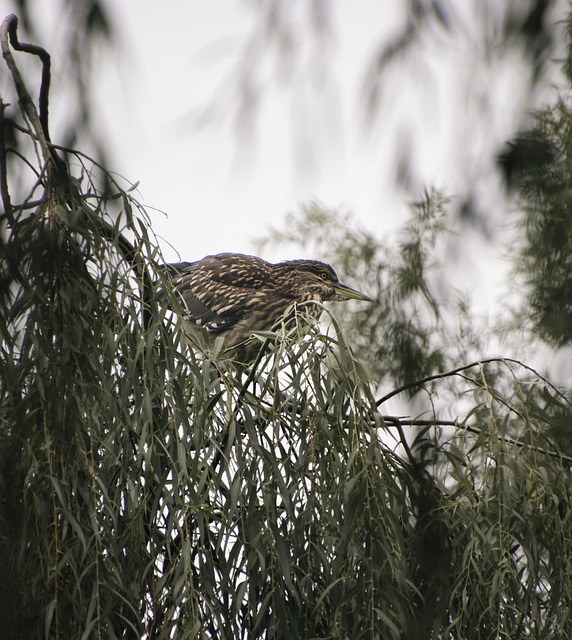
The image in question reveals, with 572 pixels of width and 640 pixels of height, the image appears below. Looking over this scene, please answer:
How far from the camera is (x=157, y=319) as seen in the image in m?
2.24

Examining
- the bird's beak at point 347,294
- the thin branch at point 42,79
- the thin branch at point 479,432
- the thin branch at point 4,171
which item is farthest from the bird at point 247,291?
the thin branch at point 4,171

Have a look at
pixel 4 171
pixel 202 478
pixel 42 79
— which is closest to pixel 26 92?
pixel 42 79

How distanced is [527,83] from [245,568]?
1.25 meters

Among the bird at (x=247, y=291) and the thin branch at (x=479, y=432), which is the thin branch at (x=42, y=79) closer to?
the thin branch at (x=479, y=432)

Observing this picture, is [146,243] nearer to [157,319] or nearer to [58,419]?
[157,319]

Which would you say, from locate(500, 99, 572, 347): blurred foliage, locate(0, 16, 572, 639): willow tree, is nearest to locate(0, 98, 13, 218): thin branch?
locate(0, 16, 572, 639): willow tree

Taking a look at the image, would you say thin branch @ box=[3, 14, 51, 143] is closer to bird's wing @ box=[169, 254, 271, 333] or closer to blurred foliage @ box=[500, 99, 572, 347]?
blurred foliage @ box=[500, 99, 572, 347]

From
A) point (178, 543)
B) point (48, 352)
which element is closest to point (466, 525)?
point (178, 543)

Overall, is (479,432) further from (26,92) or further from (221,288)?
(221,288)

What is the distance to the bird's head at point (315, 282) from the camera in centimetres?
513

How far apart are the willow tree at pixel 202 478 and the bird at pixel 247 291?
251 centimetres

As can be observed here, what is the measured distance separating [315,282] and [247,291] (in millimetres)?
347

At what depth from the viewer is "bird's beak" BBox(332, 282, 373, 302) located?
5129 millimetres

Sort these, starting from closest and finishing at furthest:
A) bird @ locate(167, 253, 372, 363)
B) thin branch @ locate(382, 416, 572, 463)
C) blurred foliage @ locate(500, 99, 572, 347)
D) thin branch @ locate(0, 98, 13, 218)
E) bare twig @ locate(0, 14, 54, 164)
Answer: blurred foliage @ locate(500, 99, 572, 347) < thin branch @ locate(0, 98, 13, 218) < bare twig @ locate(0, 14, 54, 164) < thin branch @ locate(382, 416, 572, 463) < bird @ locate(167, 253, 372, 363)
